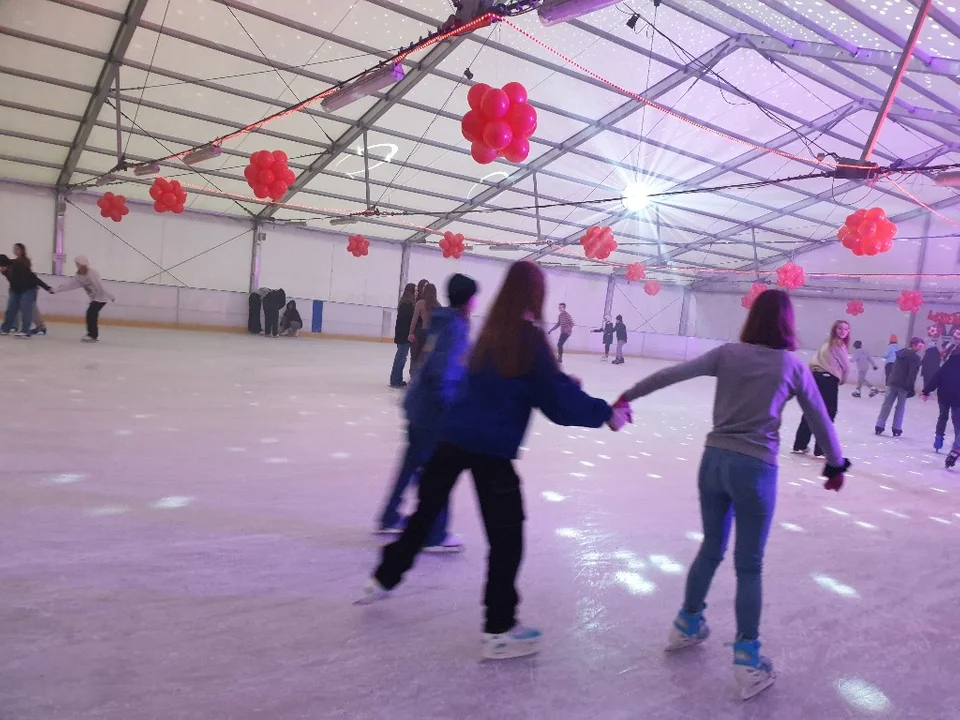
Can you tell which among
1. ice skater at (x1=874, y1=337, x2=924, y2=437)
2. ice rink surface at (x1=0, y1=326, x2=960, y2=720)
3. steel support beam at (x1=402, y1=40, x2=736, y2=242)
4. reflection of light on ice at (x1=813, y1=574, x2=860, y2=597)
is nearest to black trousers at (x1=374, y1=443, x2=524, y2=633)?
ice rink surface at (x1=0, y1=326, x2=960, y2=720)

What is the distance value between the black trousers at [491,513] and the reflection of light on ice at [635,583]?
0.69 meters

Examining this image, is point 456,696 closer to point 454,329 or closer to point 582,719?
point 582,719

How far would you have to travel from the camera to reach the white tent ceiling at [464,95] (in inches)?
323

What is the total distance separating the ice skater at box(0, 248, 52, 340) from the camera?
824 cm

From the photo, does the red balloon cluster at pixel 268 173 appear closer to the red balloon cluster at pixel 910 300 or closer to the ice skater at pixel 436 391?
the ice skater at pixel 436 391

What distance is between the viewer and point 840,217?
15.9 metres

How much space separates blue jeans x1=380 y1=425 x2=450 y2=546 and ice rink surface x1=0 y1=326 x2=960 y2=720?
9cm

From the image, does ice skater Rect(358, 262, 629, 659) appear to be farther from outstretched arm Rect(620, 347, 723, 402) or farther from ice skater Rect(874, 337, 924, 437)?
ice skater Rect(874, 337, 924, 437)

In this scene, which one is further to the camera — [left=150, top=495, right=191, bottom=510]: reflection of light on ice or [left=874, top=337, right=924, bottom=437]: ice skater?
[left=874, top=337, right=924, bottom=437]: ice skater

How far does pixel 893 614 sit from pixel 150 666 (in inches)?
91.6

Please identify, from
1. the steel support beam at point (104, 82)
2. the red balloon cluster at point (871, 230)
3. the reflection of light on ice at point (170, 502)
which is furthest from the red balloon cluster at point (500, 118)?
the red balloon cluster at point (871, 230)

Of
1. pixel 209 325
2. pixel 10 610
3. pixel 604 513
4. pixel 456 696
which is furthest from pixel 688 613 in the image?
pixel 209 325

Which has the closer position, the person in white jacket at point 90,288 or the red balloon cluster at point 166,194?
the person in white jacket at point 90,288

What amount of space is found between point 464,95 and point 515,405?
955cm
